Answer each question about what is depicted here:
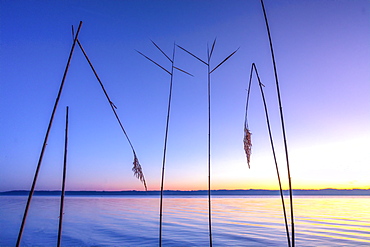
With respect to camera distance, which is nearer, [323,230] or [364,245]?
[364,245]

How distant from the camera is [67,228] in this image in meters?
17.3

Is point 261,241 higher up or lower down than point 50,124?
lower down

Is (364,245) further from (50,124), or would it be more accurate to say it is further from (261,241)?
(50,124)

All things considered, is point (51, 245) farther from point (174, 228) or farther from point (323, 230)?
point (323, 230)

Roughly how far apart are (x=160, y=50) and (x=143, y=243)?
10956 mm

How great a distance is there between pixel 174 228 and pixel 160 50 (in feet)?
46.5

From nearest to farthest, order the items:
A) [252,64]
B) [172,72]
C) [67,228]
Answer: [252,64], [172,72], [67,228]

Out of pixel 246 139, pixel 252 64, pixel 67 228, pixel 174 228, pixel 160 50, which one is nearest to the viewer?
pixel 246 139

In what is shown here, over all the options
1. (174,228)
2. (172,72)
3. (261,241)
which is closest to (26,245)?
(174,228)

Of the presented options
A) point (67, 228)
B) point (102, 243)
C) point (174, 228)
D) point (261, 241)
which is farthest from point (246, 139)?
point (67, 228)

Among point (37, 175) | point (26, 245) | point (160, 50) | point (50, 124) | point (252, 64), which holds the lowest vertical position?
point (26, 245)

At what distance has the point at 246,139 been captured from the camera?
296 cm

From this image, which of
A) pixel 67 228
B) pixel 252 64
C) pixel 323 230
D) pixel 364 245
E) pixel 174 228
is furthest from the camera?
pixel 67 228

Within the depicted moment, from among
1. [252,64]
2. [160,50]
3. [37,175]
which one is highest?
[160,50]
